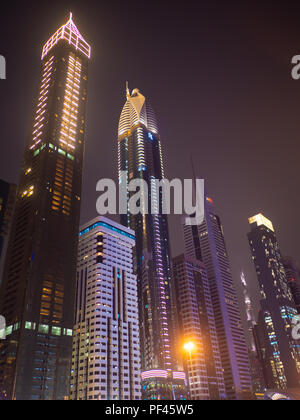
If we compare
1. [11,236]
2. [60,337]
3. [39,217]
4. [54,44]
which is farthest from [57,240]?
[54,44]

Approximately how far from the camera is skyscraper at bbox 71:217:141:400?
152875 millimetres

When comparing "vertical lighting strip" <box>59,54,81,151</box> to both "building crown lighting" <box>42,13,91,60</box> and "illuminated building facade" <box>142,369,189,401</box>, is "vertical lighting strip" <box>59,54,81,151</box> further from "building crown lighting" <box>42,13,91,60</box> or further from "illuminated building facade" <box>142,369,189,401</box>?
"illuminated building facade" <box>142,369,189,401</box>

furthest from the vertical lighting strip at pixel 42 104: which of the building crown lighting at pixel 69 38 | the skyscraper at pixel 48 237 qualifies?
the building crown lighting at pixel 69 38

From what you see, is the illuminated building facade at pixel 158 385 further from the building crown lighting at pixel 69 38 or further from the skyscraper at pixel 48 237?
the building crown lighting at pixel 69 38

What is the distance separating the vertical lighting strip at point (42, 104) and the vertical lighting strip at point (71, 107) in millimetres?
9855

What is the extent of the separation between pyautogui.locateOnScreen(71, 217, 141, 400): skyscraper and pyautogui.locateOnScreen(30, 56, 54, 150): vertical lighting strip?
6439 cm

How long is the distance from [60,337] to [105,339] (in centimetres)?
3729

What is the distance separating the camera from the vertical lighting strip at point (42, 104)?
563 feet

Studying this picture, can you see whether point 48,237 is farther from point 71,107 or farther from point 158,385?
point 158,385

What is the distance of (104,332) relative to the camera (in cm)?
16650

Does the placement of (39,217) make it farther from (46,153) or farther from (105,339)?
(105,339)

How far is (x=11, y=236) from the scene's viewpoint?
155375mm
